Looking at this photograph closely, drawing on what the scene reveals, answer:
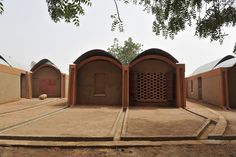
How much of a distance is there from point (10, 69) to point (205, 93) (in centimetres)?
1587

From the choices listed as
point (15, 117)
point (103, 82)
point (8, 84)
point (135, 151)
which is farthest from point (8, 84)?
point (135, 151)

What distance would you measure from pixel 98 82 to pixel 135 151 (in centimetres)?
1144

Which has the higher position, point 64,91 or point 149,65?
point 149,65

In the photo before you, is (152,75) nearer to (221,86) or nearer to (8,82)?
(221,86)

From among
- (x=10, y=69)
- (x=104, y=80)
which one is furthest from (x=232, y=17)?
(x=10, y=69)

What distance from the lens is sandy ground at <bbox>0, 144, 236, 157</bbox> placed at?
532 centimetres

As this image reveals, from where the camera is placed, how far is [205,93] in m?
19.9

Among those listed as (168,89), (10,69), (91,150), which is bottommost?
(91,150)

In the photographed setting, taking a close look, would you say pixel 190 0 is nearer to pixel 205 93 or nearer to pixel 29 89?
pixel 205 93

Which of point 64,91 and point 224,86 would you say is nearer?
point 224,86

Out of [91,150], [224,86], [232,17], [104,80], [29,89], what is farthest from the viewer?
[29,89]

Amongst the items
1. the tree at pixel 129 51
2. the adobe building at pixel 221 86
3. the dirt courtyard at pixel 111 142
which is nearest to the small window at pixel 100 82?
the adobe building at pixel 221 86

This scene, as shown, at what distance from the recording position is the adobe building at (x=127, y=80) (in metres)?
15.7

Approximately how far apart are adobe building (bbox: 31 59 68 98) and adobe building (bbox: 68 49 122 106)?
9210 millimetres
